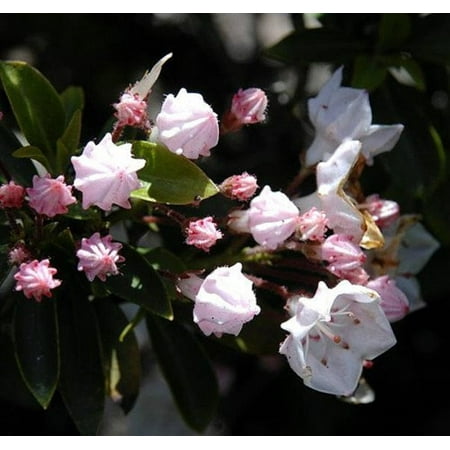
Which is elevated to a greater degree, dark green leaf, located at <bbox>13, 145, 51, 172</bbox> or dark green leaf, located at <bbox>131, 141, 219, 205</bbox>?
dark green leaf, located at <bbox>13, 145, 51, 172</bbox>

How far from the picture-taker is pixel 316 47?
2.41 m

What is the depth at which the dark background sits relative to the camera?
121 inches

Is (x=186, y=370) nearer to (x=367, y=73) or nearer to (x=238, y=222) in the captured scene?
(x=238, y=222)

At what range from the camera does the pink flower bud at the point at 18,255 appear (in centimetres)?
187

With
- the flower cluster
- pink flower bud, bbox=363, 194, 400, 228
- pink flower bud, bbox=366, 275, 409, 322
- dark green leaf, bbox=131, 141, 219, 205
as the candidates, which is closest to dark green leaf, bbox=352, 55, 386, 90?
the flower cluster

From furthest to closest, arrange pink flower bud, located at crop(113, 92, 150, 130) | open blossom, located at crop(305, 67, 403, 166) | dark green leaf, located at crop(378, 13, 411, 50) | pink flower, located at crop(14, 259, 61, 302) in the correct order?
dark green leaf, located at crop(378, 13, 411, 50) < open blossom, located at crop(305, 67, 403, 166) < pink flower bud, located at crop(113, 92, 150, 130) < pink flower, located at crop(14, 259, 61, 302)

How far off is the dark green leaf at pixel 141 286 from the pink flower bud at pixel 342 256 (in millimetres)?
266

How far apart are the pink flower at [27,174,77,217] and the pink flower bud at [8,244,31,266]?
0.23ft

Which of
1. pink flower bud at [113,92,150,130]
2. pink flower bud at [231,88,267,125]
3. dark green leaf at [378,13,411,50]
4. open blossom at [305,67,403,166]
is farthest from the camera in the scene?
dark green leaf at [378,13,411,50]

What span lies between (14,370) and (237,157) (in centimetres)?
95

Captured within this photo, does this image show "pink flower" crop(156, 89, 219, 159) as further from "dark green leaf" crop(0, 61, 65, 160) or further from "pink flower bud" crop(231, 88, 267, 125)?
"dark green leaf" crop(0, 61, 65, 160)

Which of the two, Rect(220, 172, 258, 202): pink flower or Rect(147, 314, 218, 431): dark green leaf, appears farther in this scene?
Rect(147, 314, 218, 431): dark green leaf

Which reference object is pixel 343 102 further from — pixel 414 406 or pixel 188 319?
pixel 414 406

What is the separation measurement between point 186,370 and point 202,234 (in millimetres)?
515
